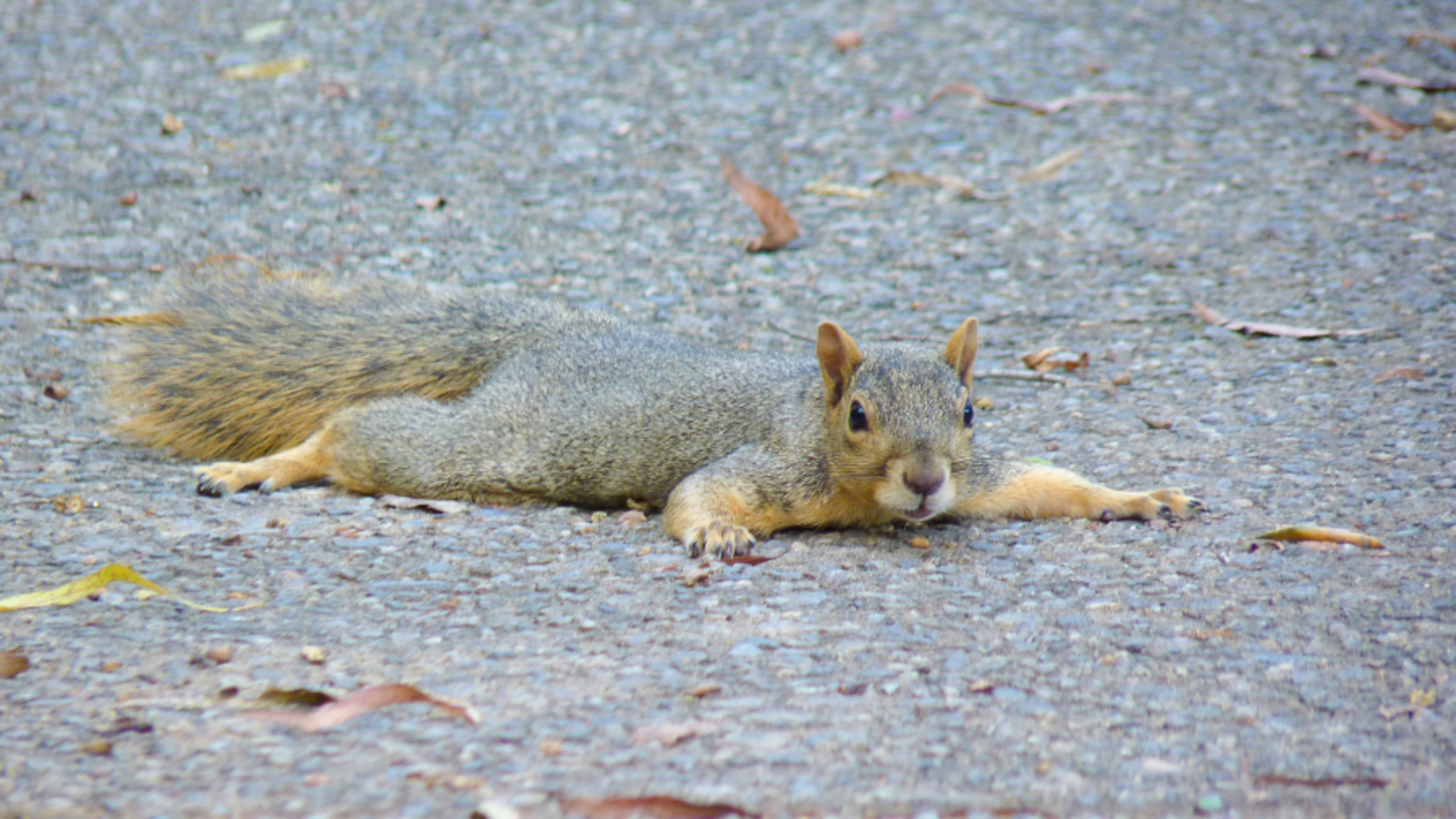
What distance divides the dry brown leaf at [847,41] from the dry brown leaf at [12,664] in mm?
6047

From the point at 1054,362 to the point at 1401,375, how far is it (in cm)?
108

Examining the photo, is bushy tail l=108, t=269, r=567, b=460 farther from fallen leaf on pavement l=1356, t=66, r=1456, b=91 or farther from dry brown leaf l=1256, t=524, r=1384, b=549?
fallen leaf on pavement l=1356, t=66, r=1456, b=91

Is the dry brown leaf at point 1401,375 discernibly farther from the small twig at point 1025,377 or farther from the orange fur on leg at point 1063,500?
the orange fur on leg at point 1063,500

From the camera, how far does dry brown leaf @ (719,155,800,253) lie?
5555 mm

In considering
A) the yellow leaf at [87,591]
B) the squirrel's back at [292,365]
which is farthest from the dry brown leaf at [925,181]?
the yellow leaf at [87,591]

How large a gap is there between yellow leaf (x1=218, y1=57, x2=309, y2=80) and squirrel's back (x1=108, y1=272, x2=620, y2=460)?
347cm

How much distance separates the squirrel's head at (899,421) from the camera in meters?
3.12

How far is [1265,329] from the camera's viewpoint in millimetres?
4648

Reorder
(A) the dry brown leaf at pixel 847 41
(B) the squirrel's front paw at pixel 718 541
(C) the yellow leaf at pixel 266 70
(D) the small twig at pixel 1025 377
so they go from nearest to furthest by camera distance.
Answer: (B) the squirrel's front paw at pixel 718 541 < (D) the small twig at pixel 1025 377 < (C) the yellow leaf at pixel 266 70 < (A) the dry brown leaf at pixel 847 41

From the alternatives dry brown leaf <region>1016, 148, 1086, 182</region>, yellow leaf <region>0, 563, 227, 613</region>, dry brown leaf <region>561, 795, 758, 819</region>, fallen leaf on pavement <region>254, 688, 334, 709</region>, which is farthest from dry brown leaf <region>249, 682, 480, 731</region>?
dry brown leaf <region>1016, 148, 1086, 182</region>

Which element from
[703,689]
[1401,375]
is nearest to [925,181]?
[1401,375]

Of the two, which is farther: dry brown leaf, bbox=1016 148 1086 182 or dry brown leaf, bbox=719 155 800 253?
dry brown leaf, bbox=1016 148 1086 182

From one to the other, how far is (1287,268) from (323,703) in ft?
13.8

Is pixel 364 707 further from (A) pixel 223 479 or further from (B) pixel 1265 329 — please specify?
(B) pixel 1265 329
